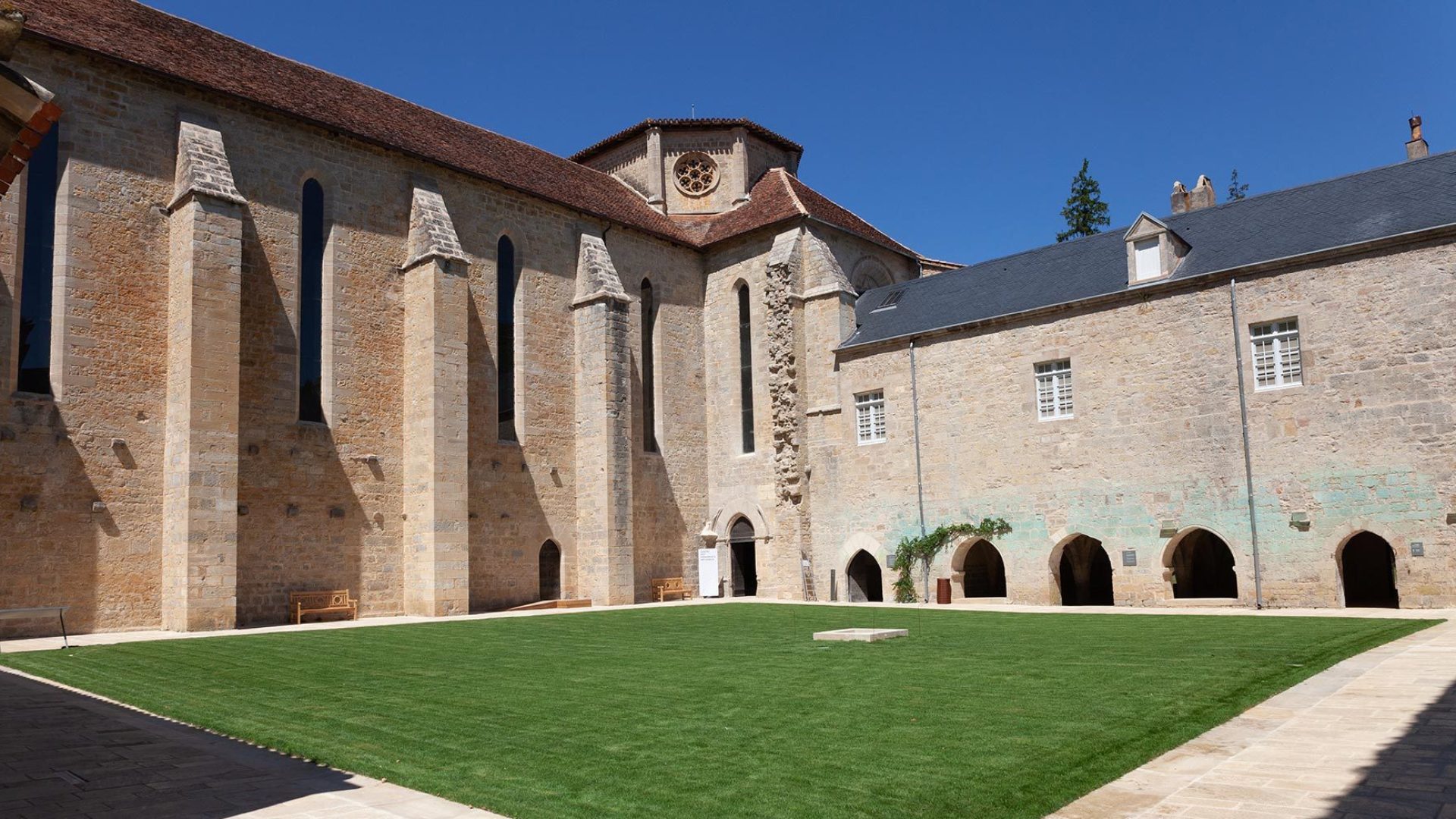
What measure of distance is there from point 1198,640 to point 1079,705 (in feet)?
18.2

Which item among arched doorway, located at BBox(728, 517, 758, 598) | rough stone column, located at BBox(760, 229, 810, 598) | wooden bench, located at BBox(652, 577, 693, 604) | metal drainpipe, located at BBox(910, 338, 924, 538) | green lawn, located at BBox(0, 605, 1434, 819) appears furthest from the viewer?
arched doorway, located at BBox(728, 517, 758, 598)

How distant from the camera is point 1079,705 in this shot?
25.4 feet

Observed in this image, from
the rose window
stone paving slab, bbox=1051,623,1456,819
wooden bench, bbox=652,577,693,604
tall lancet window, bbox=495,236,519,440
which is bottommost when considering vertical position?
wooden bench, bbox=652,577,693,604

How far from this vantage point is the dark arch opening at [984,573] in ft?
85.4

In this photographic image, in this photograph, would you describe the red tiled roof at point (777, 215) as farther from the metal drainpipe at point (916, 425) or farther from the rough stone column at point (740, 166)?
the metal drainpipe at point (916, 425)

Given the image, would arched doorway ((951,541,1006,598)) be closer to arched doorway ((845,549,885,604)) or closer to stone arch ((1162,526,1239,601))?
arched doorway ((845,549,885,604))

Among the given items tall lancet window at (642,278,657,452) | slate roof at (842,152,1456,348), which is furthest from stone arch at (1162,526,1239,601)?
tall lancet window at (642,278,657,452)

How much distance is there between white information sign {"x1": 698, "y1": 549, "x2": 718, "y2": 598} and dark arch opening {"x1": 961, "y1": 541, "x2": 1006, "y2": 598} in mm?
6592

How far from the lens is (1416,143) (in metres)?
23.3

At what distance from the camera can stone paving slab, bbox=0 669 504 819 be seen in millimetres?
5078

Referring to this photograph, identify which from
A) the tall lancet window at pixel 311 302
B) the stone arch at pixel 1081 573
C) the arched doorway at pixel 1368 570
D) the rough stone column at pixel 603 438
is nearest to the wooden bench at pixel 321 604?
the tall lancet window at pixel 311 302

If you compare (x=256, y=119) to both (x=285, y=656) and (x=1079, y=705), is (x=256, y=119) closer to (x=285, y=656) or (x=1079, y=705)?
(x=285, y=656)

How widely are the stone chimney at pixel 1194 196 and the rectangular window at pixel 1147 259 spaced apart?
18.7 feet

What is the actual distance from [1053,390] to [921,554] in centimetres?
487
